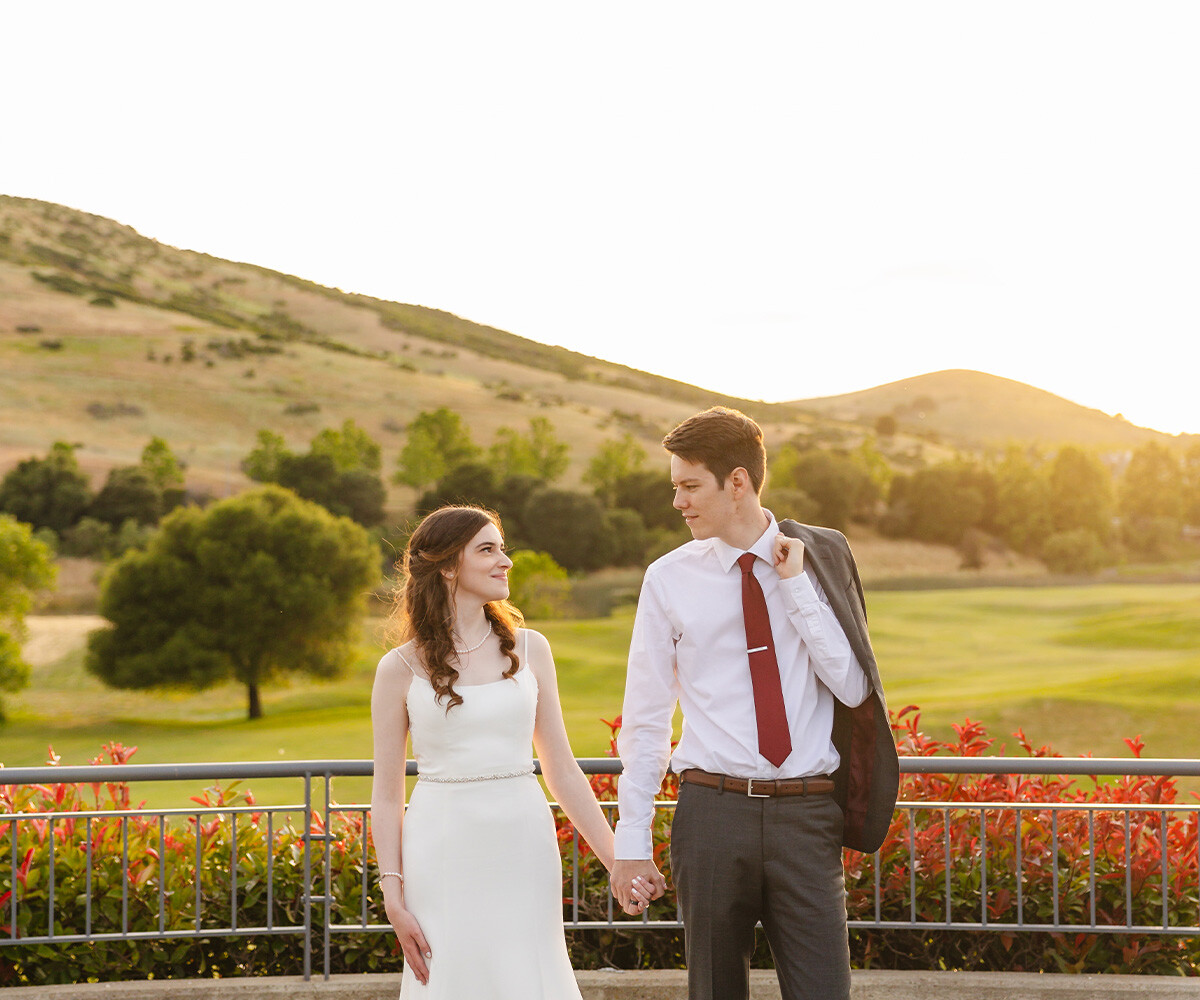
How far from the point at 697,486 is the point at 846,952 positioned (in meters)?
1.12

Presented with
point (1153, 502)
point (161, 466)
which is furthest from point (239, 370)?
point (1153, 502)

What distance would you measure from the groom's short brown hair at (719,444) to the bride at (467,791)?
1.76 feet

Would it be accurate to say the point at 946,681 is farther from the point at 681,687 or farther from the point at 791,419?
the point at 791,419

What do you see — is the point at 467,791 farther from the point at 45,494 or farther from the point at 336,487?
the point at 336,487

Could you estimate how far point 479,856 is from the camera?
2.74 m

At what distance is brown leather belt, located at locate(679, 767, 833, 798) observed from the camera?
101 inches

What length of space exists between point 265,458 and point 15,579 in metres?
40.9

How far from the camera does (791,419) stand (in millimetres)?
110188

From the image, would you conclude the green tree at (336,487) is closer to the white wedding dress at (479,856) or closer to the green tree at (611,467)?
the green tree at (611,467)

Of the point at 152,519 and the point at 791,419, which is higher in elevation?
the point at 791,419

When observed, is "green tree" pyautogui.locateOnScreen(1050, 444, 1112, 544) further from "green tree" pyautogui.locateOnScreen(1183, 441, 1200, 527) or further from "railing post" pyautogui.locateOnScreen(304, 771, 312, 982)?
"railing post" pyautogui.locateOnScreen(304, 771, 312, 982)

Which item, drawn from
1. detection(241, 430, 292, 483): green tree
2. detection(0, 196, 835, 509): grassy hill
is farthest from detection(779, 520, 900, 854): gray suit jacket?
detection(0, 196, 835, 509): grassy hill

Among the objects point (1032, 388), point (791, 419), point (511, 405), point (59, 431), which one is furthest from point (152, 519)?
point (1032, 388)

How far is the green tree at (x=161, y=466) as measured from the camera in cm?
6712
